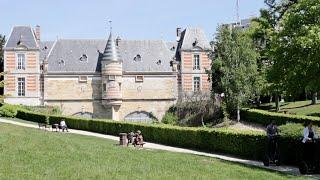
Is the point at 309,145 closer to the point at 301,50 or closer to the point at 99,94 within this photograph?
the point at 301,50

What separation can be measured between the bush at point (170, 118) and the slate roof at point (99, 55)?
17.3 ft

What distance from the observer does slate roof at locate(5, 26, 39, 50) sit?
5653cm

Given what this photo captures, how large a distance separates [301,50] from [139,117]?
41893 mm

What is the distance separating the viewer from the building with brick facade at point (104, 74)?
56.3m

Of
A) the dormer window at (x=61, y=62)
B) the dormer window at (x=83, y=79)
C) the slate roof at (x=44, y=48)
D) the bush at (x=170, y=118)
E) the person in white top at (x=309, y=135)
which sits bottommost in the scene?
the bush at (x=170, y=118)

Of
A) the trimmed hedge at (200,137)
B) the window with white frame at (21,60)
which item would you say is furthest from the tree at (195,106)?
the window with white frame at (21,60)

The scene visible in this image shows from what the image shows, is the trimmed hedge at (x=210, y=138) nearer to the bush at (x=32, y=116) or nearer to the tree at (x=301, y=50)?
the tree at (x=301, y=50)

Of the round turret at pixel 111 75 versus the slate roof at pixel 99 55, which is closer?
the round turret at pixel 111 75

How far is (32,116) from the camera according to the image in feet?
157

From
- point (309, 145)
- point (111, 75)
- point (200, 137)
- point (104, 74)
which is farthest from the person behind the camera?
point (104, 74)

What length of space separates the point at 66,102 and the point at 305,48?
142ft

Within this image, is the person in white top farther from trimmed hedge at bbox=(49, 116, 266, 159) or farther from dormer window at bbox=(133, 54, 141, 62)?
dormer window at bbox=(133, 54, 141, 62)

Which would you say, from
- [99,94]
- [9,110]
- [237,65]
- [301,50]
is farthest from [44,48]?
[301,50]

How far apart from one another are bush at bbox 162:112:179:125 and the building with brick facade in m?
1.03
